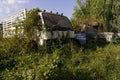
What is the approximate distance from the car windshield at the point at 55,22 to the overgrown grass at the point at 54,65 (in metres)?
1.58

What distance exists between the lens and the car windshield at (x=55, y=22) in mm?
11665

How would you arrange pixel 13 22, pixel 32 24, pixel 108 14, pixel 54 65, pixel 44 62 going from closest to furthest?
pixel 54 65, pixel 44 62, pixel 32 24, pixel 13 22, pixel 108 14

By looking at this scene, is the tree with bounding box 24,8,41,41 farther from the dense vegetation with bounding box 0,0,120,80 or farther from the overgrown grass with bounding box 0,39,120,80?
the overgrown grass with bounding box 0,39,120,80

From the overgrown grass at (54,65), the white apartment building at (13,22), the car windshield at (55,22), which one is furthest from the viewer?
the car windshield at (55,22)

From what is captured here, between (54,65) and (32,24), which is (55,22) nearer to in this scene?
(32,24)

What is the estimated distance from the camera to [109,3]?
18.0 metres

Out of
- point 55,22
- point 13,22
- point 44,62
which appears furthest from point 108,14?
point 44,62

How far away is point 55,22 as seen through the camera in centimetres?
1262

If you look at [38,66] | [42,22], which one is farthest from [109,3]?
[38,66]

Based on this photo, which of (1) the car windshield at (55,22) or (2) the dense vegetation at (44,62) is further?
(1) the car windshield at (55,22)

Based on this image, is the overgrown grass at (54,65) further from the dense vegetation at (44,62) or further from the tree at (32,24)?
the tree at (32,24)

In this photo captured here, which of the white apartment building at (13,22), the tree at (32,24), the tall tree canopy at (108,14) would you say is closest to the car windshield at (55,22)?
the tree at (32,24)

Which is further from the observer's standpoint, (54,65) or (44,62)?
(44,62)

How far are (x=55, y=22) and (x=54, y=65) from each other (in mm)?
5568
